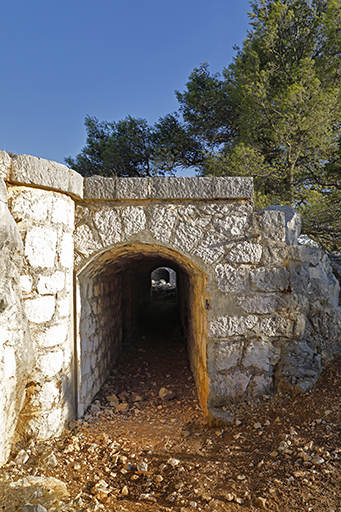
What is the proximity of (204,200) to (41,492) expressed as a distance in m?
2.84

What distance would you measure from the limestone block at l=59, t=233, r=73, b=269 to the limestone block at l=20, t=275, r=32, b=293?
0.36m

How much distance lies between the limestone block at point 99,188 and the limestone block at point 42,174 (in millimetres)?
188

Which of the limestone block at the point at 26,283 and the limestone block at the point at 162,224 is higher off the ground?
the limestone block at the point at 162,224

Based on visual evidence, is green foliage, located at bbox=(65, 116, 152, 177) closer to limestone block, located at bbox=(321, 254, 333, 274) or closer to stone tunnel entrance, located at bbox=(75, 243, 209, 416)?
stone tunnel entrance, located at bbox=(75, 243, 209, 416)

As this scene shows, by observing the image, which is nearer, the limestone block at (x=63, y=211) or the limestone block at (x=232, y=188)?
the limestone block at (x=63, y=211)

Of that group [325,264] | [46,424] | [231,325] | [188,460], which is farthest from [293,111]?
[46,424]

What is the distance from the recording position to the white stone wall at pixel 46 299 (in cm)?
275

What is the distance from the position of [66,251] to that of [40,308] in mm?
619

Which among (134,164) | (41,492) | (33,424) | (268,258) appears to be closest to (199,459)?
(41,492)

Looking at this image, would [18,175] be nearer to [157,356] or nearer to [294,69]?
[157,356]

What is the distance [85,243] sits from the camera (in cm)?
328

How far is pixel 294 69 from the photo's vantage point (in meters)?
6.84

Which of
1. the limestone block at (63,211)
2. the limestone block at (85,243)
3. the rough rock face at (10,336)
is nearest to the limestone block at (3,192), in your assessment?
the rough rock face at (10,336)

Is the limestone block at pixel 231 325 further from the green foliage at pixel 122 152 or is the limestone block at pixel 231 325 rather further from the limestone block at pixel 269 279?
the green foliage at pixel 122 152
